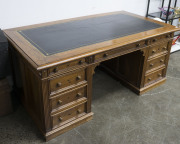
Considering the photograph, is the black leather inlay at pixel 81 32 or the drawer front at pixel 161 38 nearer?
the black leather inlay at pixel 81 32

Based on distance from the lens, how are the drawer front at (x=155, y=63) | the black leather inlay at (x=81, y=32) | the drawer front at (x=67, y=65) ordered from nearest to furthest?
the drawer front at (x=67, y=65), the black leather inlay at (x=81, y=32), the drawer front at (x=155, y=63)

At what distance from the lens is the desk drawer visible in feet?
7.35

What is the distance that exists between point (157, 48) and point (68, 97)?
1.08m

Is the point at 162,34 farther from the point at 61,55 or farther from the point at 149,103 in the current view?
the point at 61,55

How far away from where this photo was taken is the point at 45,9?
2.23 metres

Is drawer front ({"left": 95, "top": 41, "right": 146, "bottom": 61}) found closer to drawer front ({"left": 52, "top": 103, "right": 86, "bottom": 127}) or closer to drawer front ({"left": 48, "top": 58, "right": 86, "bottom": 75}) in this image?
drawer front ({"left": 48, "top": 58, "right": 86, "bottom": 75})

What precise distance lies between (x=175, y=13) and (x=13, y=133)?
9.09 feet

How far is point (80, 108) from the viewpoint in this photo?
194 centimetres

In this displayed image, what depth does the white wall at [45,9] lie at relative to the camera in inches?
80.4

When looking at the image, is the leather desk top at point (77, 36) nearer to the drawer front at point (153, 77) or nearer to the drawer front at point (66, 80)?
the drawer front at point (66, 80)

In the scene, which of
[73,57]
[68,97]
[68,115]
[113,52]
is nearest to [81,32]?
[113,52]

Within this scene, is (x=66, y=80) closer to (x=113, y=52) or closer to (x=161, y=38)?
(x=113, y=52)

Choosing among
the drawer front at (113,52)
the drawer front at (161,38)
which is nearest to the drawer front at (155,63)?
the drawer front at (161,38)

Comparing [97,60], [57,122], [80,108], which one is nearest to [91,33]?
[97,60]
